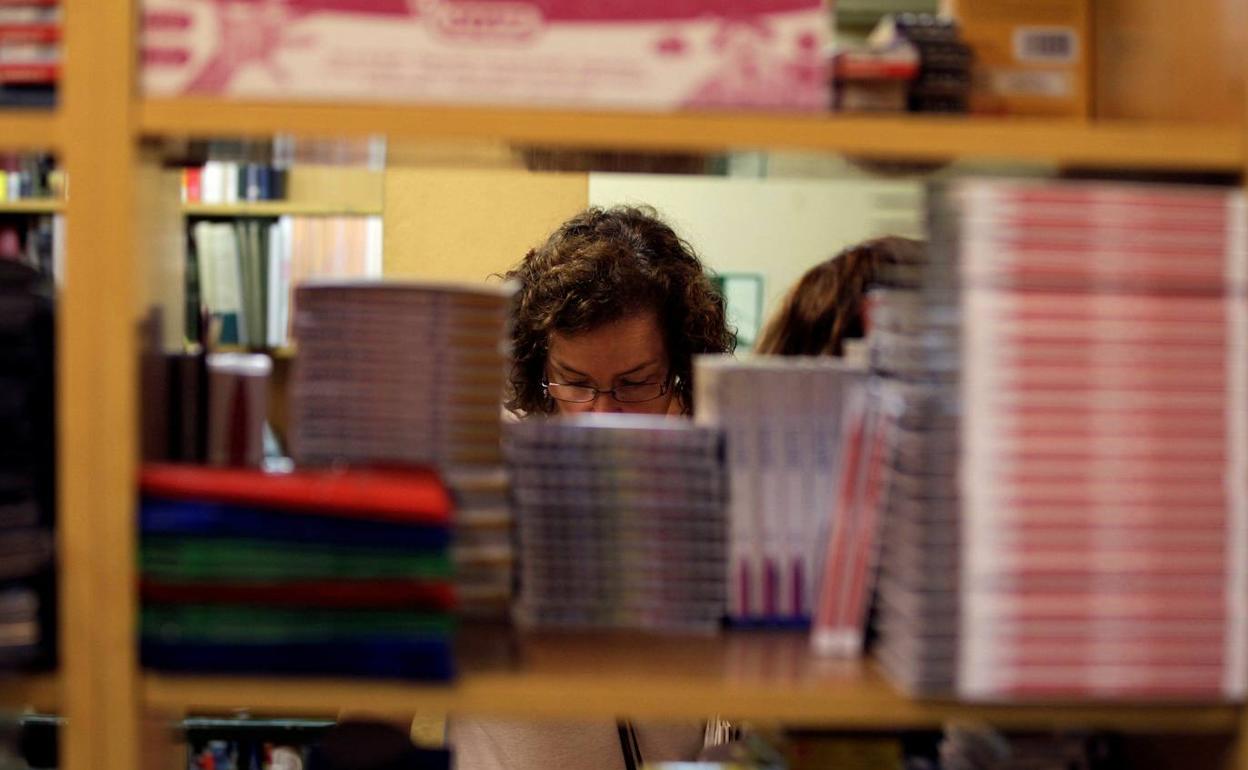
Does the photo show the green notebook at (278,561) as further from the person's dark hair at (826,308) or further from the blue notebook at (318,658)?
the person's dark hair at (826,308)

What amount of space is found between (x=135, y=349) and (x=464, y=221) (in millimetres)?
2997

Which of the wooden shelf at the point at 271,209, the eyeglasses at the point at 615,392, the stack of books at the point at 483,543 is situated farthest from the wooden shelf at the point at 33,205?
the stack of books at the point at 483,543

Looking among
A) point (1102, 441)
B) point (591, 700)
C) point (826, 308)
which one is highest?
point (826, 308)

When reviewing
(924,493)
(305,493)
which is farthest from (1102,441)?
(305,493)

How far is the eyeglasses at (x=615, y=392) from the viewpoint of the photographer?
7.25ft

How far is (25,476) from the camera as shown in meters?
1.15

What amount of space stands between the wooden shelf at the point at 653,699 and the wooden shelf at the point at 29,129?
481 mm

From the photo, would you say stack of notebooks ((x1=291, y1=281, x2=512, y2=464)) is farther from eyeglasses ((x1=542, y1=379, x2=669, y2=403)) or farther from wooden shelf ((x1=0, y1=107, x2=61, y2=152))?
eyeglasses ((x1=542, y1=379, x2=669, y2=403))

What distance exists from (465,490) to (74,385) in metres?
0.37

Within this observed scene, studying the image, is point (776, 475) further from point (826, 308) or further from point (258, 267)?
point (258, 267)

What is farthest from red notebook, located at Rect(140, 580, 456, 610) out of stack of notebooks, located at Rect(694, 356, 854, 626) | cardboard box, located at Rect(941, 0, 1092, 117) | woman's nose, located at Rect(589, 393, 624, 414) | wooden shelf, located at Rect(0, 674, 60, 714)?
woman's nose, located at Rect(589, 393, 624, 414)

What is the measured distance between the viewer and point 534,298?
230 centimetres

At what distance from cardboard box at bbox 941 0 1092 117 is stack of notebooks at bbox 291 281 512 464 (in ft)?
1.79

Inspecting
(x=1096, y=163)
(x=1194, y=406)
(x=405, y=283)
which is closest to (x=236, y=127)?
(x=405, y=283)
